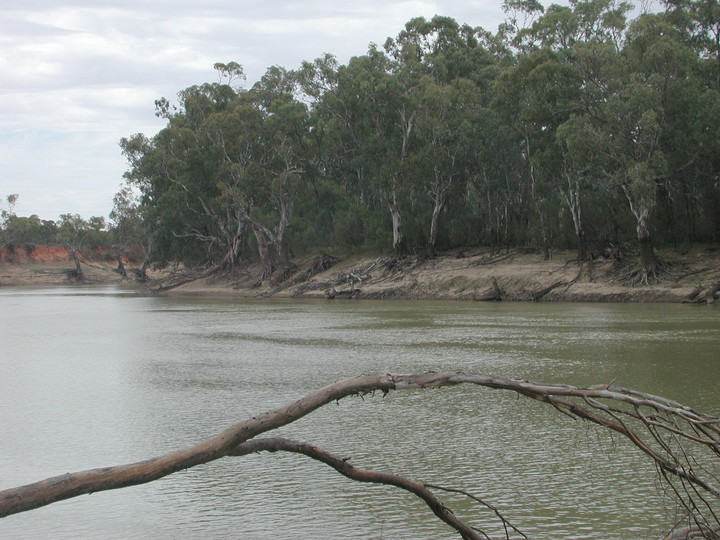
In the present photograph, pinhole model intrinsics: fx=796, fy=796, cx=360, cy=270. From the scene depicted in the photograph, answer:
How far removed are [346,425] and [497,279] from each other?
2613cm

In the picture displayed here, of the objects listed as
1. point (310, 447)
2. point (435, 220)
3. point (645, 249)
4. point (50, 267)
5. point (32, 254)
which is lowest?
point (310, 447)

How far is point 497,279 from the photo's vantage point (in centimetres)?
3553

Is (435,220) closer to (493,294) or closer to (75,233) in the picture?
(493,294)

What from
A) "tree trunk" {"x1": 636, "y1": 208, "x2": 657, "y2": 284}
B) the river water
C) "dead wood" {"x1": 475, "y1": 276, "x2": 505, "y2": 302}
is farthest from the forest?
the river water

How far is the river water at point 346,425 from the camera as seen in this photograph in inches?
270

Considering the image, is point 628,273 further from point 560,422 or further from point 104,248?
point 104,248

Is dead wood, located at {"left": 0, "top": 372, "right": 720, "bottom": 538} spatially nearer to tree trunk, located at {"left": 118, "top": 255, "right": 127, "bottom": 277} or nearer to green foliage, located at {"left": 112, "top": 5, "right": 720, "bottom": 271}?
green foliage, located at {"left": 112, "top": 5, "right": 720, "bottom": 271}

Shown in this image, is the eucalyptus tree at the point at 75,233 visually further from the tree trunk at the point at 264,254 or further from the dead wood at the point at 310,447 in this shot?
the dead wood at the point at 310,447

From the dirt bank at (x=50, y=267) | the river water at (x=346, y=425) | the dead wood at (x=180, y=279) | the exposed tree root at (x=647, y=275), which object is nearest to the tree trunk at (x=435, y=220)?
the exposed tree root at (x=647, y=275)

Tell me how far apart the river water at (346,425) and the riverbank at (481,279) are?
6.50 m

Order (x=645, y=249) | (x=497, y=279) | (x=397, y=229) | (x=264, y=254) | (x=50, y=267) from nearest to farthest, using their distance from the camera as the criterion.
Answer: (x=645, y=249), (x=497, y=279), (x=397, y=229), (x=264, y=254), (x=50, y=267)

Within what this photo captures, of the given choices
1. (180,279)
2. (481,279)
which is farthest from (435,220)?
(180,279)

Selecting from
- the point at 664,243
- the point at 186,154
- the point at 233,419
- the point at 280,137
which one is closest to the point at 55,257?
the point at 186,154

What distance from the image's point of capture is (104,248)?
90.4 m
